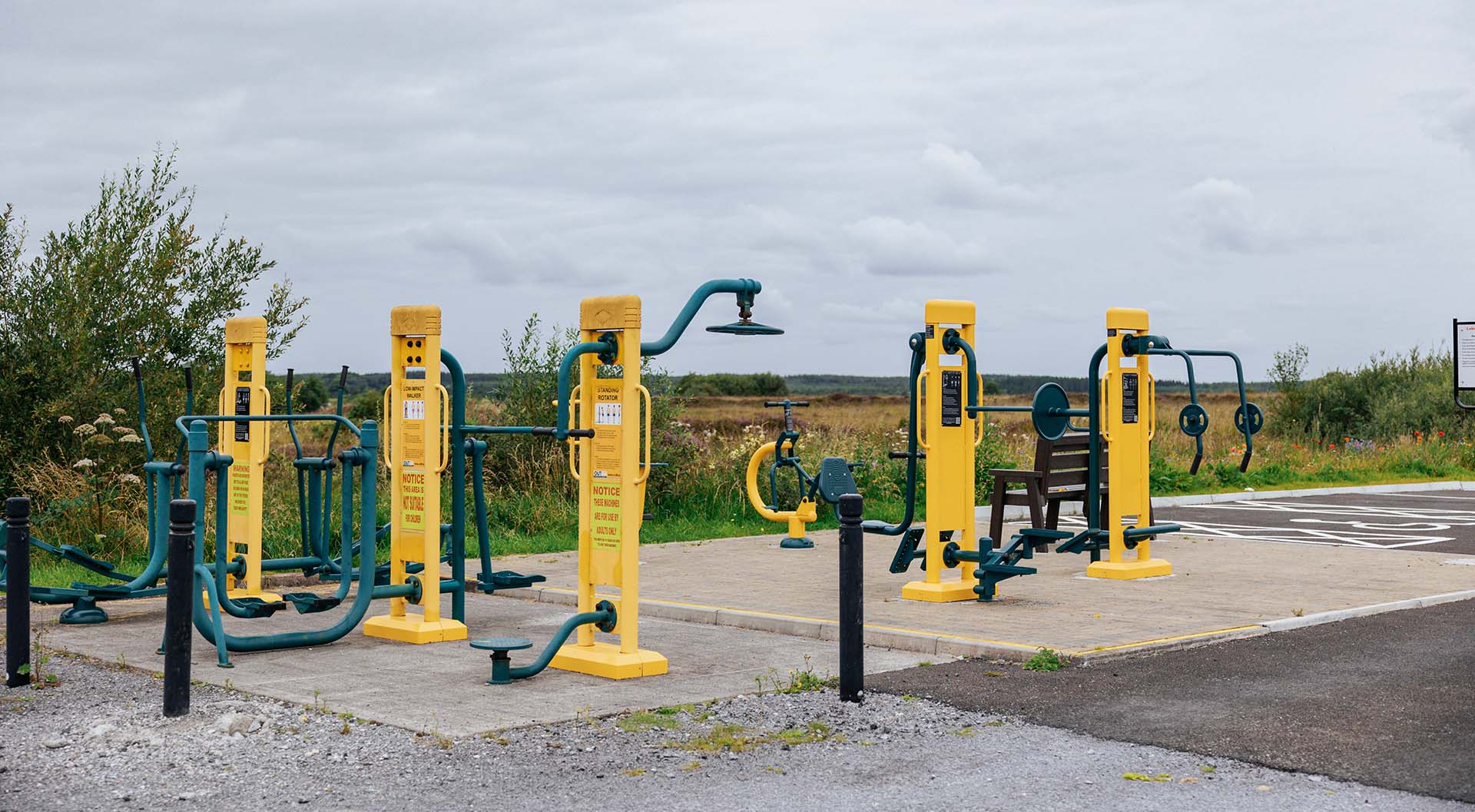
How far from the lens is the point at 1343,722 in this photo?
6539 mm

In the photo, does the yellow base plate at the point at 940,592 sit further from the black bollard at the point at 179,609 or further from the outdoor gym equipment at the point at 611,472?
the black bollard at the point at 179,609

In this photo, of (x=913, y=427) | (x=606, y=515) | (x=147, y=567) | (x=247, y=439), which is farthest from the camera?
(x=913, y=427)

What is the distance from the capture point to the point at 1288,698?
709cm

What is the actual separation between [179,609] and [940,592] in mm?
5360

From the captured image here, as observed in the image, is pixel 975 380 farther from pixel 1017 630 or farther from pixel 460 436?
pixel 460 436

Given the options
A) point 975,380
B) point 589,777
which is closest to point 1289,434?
point 975,380

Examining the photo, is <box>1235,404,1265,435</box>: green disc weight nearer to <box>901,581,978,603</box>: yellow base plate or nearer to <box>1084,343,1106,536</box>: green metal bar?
<box>1084,343,1106,536</box>: green metal bar

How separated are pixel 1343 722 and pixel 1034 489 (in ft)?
20.0

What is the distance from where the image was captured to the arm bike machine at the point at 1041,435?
10.3 meters

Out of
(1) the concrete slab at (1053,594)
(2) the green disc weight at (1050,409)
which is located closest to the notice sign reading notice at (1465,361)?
(1) the concrete slab at (1053,594)

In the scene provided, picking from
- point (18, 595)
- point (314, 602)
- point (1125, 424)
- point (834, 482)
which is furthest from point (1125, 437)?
point (18, 595)

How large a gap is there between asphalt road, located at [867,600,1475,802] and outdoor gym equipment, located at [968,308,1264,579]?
2.60 meters

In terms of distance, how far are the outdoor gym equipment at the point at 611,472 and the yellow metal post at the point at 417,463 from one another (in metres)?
1.19

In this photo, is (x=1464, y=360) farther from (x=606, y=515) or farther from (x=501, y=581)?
(x=606, y=515)
